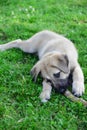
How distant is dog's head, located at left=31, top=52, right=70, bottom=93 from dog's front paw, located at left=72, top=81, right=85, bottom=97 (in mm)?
164

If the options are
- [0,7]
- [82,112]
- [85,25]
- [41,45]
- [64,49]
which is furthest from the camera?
[0,7]

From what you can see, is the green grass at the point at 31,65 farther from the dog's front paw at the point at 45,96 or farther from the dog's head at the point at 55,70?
the dog's head at the point at 55,70

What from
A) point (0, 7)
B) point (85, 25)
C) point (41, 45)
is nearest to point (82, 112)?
point (41, 45)

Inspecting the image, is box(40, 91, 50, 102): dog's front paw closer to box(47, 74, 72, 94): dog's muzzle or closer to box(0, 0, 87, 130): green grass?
box(0, 0, 87, 130): green grass

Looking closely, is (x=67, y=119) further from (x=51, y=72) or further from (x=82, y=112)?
(x=51, y=72)

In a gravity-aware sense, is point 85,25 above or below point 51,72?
below

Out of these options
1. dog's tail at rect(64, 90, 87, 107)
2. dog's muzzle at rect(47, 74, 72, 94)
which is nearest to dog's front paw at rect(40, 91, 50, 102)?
dog's muzzle at rect(47, 74, 72, 94)

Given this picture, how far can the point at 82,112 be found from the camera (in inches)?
221

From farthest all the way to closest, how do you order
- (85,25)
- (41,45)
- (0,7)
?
(0,7), (85,25), (41,45)

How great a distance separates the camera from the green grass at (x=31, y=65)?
17.6ft

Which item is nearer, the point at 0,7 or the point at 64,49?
the point at 64,49

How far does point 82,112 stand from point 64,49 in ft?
5.82

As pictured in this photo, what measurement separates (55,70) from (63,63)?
0.23 m

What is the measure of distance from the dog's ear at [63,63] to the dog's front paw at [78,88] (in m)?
0.27
